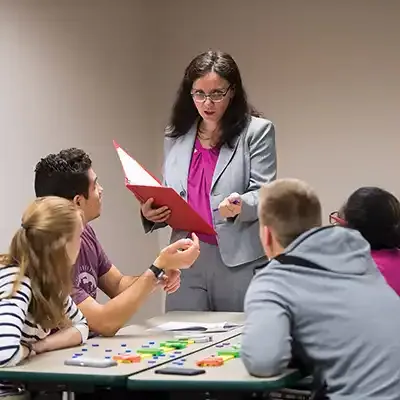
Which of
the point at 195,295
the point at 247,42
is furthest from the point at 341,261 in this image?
the point at 247,42

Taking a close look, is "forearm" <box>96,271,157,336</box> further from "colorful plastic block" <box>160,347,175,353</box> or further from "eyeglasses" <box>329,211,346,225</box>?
"eyeglasses" <box>329,211,346,225</box>

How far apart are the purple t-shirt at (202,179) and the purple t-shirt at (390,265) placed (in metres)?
0.76

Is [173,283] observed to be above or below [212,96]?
below

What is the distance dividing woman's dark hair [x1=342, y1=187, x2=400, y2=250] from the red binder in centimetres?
56

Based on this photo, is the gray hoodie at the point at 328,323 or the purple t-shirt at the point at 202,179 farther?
the purple t-shirt at the point at 202,179

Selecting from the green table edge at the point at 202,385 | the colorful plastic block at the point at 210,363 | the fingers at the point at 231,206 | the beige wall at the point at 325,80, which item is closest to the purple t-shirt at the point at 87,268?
the fingers at the point at 231,206

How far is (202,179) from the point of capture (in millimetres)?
3414

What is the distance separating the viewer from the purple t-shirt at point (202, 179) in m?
3.38

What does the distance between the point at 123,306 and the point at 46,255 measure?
446 mm

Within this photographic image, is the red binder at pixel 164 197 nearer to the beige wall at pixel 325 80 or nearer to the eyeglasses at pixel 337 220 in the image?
the eyeglasses at pixel 337 220

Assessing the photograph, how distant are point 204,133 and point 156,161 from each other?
73.9 inches

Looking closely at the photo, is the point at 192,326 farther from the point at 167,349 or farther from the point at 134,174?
the point at 134,174

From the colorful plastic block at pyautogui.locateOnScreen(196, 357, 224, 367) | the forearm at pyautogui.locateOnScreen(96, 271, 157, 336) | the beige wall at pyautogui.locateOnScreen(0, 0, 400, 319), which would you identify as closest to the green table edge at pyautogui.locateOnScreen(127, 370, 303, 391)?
the colorful plastic block at pyautogui.locateOnScreen(196, 357, 224, 367)

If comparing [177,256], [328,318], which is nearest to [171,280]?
[177,256]
